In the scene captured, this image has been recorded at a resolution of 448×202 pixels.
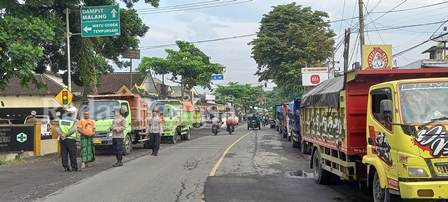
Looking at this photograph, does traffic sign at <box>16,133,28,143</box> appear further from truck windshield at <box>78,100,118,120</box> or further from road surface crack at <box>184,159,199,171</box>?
road surface crack at <box>184,159,199,171</box>

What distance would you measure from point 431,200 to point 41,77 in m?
44.4

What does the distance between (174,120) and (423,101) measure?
966 inches

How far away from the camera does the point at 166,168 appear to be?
17.0 metres

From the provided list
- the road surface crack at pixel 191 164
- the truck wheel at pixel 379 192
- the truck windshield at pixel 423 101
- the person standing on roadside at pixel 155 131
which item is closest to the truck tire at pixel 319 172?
the truck wheel at pixel 379 192

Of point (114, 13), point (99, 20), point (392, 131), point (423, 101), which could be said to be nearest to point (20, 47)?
point (99, 20)

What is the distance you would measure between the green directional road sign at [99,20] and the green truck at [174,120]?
261 inches

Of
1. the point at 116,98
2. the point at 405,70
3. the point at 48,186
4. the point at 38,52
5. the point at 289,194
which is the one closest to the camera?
the point at 405,70

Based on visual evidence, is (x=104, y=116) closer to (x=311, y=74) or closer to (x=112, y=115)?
(x=112, y=115)

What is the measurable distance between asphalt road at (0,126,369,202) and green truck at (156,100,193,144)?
11451 millimetres

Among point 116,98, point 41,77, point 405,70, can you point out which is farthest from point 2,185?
point 41,77

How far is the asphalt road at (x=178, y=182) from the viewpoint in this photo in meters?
11.4

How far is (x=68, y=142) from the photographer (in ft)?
55.3

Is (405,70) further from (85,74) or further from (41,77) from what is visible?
(41,77)

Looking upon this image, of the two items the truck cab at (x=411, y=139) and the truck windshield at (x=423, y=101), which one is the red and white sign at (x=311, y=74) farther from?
the truck windshield at (x=423, y=101)
